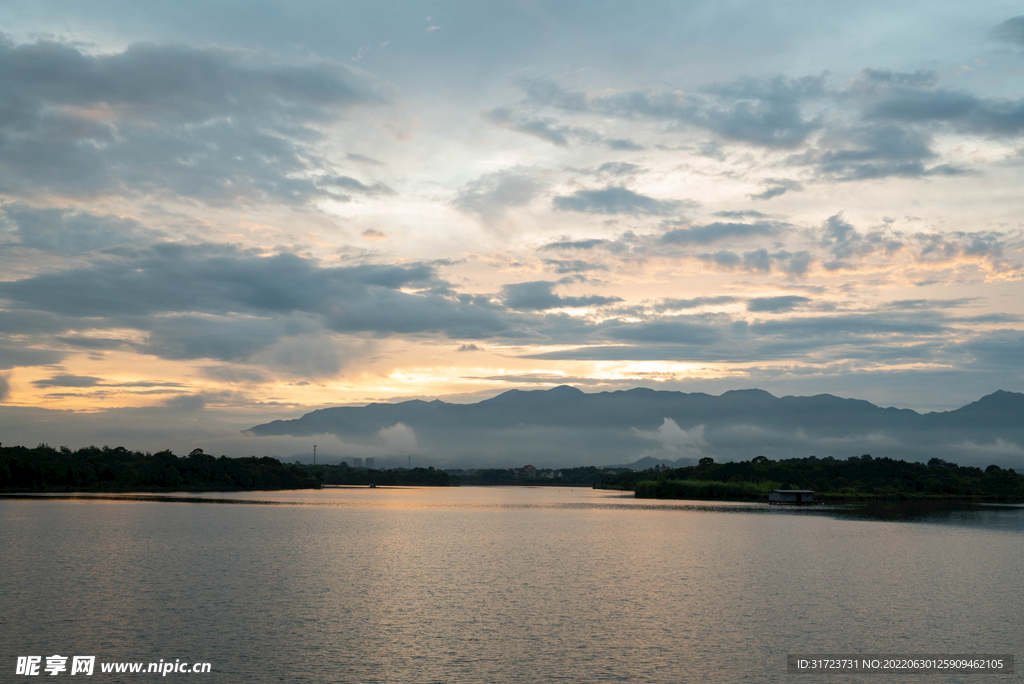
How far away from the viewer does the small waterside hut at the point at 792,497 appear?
587 ft

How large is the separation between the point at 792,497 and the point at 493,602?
155 m

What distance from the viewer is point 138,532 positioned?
275 ft

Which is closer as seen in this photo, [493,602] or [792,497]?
[493,602]

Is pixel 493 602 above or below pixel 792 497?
above

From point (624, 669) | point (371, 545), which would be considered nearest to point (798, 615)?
point (624, 669)

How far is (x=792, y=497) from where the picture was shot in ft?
599

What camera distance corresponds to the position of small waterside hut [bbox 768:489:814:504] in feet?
587

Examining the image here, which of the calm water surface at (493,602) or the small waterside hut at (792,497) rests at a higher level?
the calm water surface at (493,602)

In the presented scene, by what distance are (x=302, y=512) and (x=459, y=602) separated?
94162 mm

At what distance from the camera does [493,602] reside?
4653 cm

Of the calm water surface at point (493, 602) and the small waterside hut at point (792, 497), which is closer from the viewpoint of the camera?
the calm water surface at point (493, 602)

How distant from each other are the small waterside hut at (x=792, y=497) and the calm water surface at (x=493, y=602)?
92665 mm

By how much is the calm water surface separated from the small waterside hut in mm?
92665

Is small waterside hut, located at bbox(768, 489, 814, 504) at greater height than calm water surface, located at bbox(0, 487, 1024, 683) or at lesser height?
lesser
